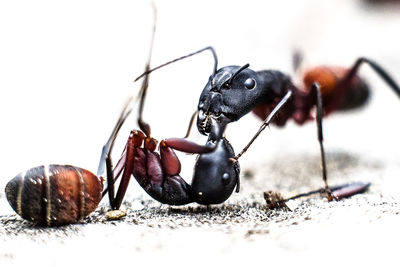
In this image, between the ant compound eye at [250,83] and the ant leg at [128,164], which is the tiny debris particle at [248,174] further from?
the ant leg at [128,164]

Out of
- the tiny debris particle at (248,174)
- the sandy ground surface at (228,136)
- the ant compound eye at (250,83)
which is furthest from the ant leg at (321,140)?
the tiny debris particle at (248,174)

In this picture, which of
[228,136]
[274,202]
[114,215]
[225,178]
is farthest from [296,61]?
[114,215]

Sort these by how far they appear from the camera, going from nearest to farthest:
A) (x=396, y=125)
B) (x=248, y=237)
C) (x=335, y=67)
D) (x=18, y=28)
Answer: (x=248, y=237) → (x=335, y=67) → (x=396, y=125) → (x=18, y=28)

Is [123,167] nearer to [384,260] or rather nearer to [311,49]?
[384,260]

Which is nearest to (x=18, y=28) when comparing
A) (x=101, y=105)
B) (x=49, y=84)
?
(x=49, y=84)

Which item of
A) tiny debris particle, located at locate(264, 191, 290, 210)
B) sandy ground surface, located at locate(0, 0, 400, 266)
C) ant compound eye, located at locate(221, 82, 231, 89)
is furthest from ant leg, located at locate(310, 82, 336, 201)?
ant compound eye, located at locate(221, 82, 231, 89)

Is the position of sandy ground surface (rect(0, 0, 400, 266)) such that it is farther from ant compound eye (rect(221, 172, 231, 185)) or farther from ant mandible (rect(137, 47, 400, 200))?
ant mandible (rect(137, 47, 400, 200))
